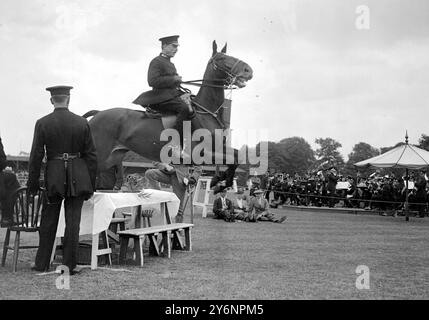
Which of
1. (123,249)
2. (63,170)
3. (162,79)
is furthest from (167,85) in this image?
(63,170)

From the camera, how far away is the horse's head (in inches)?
444

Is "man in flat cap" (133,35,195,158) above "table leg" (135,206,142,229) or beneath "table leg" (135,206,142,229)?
above

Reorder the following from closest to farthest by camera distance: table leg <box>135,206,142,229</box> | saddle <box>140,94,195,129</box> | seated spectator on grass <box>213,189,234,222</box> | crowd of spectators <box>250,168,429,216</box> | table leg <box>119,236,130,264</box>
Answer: table leg <box>119,236,130,264</box> → table leg <box>135,206,142,229</box> → saddle <box>140,94,195,129</box> → seated spectator on grass <box>213,189,234,222</box> → crowd of spectators <box>250,168,429,216</box>

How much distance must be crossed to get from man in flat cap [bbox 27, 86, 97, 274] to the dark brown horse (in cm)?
379

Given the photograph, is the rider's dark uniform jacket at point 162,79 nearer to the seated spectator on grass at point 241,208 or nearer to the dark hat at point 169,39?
the dark hat at point 169,39

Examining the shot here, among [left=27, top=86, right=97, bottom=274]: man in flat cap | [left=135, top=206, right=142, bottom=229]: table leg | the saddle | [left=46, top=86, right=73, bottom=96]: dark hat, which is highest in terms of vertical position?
the saddle

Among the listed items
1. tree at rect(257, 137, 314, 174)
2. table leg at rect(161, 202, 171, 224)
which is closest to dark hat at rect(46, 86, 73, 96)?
table leg at rect(161, 202, 171, 224)

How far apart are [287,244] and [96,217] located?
492 cm

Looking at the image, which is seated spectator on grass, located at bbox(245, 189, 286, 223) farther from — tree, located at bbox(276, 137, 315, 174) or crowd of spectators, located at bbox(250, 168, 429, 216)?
tree, located at bbox(276, 137, 315, 174)

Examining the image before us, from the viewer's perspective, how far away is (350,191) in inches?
1199

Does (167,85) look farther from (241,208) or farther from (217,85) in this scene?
(241,208)

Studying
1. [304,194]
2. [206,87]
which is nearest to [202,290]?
[206,87]

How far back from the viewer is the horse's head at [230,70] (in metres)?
11.3

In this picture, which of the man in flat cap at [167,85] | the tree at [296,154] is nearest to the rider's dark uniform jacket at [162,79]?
the man in flat cap at [167,85]
